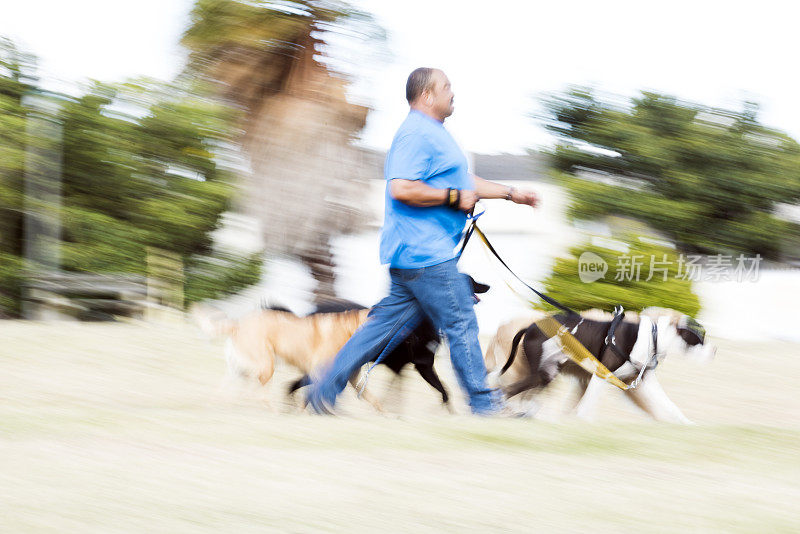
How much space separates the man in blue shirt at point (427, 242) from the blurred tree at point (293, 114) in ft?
23.5

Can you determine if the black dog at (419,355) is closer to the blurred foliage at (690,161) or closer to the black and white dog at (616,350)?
the black and white dog at (616,350)

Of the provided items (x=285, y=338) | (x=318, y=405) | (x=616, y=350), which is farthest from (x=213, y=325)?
(x=616, y=350)

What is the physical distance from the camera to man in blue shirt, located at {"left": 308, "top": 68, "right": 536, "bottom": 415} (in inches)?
194

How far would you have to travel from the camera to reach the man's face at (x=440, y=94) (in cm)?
507

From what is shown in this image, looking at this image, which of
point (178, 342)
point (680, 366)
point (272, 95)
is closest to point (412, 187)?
point (178, 342)

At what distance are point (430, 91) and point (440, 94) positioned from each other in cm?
6

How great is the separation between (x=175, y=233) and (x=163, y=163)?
1.12 meters

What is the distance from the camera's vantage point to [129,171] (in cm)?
1454

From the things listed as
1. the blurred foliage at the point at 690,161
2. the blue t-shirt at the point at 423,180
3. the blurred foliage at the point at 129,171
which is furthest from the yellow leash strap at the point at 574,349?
the blurred foliage at the point at 690,161

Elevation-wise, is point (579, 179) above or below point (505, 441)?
below

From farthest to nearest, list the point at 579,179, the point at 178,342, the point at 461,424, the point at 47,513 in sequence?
1. the point at 579,179
2. the point at 178,342
3. the point at 461,424
4. the point at 47,513

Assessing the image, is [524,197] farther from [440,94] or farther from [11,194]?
[11,194]

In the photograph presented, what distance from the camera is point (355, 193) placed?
488 inches

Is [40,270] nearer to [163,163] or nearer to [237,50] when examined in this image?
[163,163]
